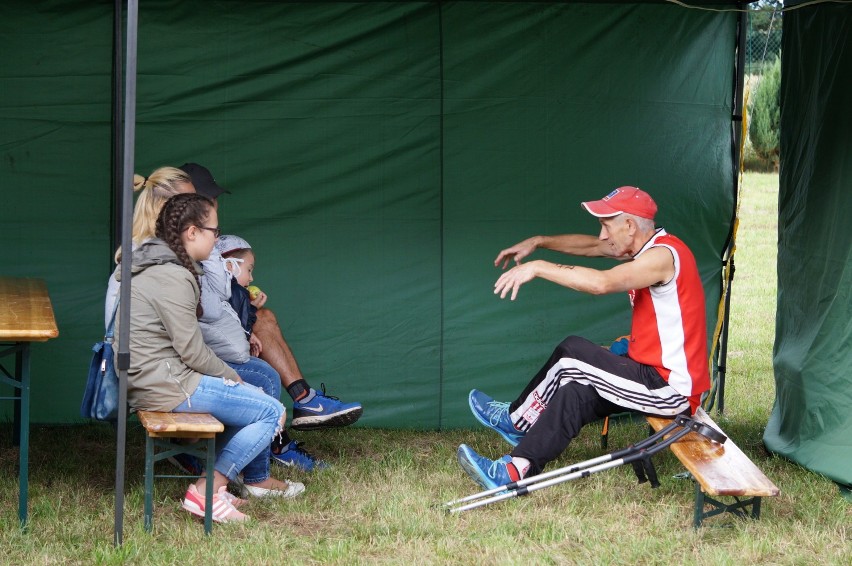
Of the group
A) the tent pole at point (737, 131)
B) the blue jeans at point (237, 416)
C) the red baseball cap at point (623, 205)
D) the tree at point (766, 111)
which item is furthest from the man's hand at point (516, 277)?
the tree at point (766, 111)

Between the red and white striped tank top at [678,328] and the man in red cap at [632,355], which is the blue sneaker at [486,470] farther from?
the red and white striped tank top at [678,328]

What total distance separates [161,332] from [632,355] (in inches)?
74.1

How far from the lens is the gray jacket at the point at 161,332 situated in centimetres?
403

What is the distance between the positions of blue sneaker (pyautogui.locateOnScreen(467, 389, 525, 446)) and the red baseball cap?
3.16 feet

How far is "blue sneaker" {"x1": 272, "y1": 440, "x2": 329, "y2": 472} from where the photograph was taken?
492 centimetres

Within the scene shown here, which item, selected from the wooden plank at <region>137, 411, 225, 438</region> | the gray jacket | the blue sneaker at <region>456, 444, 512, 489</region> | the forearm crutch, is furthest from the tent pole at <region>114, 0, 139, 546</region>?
the blue sneaker at <region>456, 444, 512, 489</region>

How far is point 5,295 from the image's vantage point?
4.59 m

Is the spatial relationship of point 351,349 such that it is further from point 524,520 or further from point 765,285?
point 765,285

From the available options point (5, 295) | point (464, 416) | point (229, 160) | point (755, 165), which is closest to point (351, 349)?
point (464, 416)

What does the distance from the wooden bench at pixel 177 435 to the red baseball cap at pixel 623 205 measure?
68.1 inches

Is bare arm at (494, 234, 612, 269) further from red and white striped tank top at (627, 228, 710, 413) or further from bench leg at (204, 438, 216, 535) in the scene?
bench leg at (204, 438, 216, 535)

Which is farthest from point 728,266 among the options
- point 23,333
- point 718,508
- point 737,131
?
point 23,333

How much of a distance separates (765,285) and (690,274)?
6.43 metres

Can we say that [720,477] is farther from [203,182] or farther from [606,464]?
[203,182]
